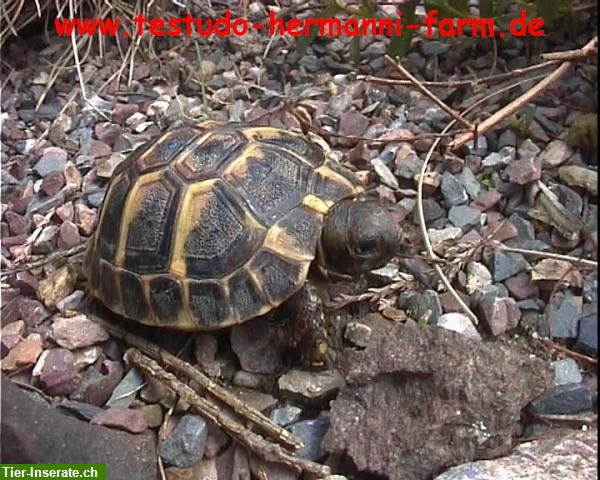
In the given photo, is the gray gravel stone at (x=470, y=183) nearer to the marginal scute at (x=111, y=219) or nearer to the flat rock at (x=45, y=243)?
the marginal scute at (x=111, y=219)

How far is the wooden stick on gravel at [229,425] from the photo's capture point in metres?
1.10

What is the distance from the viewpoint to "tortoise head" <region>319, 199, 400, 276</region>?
1.23 m

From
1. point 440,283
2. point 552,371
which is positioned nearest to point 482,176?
point 440,283

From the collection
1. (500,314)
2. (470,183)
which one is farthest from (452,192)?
(500,314)

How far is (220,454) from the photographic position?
3.85ft

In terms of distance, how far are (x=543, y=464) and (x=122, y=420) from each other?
54 cm

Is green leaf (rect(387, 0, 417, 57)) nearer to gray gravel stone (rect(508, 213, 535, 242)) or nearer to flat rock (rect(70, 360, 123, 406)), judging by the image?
gray gravel stone (rect(508, 213, 535, 242))

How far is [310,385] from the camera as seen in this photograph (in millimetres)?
1209

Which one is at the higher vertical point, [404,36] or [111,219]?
[404,36]

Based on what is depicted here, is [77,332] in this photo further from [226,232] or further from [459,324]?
[459,324]

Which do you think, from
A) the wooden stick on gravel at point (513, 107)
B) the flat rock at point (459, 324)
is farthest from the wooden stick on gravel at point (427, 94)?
the flat rock at point (459, 324)

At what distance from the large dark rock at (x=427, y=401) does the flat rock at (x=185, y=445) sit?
0.17 meters

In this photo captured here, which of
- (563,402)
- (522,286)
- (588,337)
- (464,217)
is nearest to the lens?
(563,402)

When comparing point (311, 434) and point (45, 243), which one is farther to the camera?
point (45, 243)
